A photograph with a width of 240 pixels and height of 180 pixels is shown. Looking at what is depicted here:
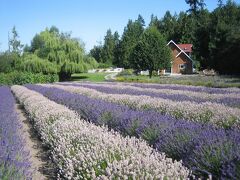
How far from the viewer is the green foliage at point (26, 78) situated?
4066 centimetres

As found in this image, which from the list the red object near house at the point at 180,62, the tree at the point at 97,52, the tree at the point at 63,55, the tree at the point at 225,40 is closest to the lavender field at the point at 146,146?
the tree at the point at 225,40

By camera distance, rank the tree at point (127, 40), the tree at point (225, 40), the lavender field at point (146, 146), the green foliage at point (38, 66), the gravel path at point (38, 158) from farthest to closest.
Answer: the tree at point (127, 40) → the green foliage at point (38, 66) → the tree at point (225, 40) → the gravel path at point (38, 158) → the lavender field at point (146, 146)

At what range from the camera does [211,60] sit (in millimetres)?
43375

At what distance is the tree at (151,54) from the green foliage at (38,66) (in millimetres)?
10171

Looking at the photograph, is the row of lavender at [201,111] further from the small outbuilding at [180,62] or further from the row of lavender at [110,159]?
the small outbuilding at [180,62]

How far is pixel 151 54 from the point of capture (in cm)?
4047

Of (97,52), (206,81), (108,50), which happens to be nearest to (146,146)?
Result: (206,81)

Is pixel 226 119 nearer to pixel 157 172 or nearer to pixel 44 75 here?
pixel 157 172

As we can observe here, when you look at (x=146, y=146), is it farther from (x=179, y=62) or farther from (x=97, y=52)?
(x=97, y=52)

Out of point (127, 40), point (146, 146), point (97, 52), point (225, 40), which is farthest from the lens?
point (97, 52)

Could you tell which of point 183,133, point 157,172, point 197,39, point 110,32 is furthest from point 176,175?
point 110,32

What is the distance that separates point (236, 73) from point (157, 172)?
39.5 meters

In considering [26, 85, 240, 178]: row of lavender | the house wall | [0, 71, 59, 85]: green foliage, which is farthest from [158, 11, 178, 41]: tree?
[26, 85, 240, 178]: row of lavender

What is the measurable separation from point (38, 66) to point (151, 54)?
1397 centimetres
